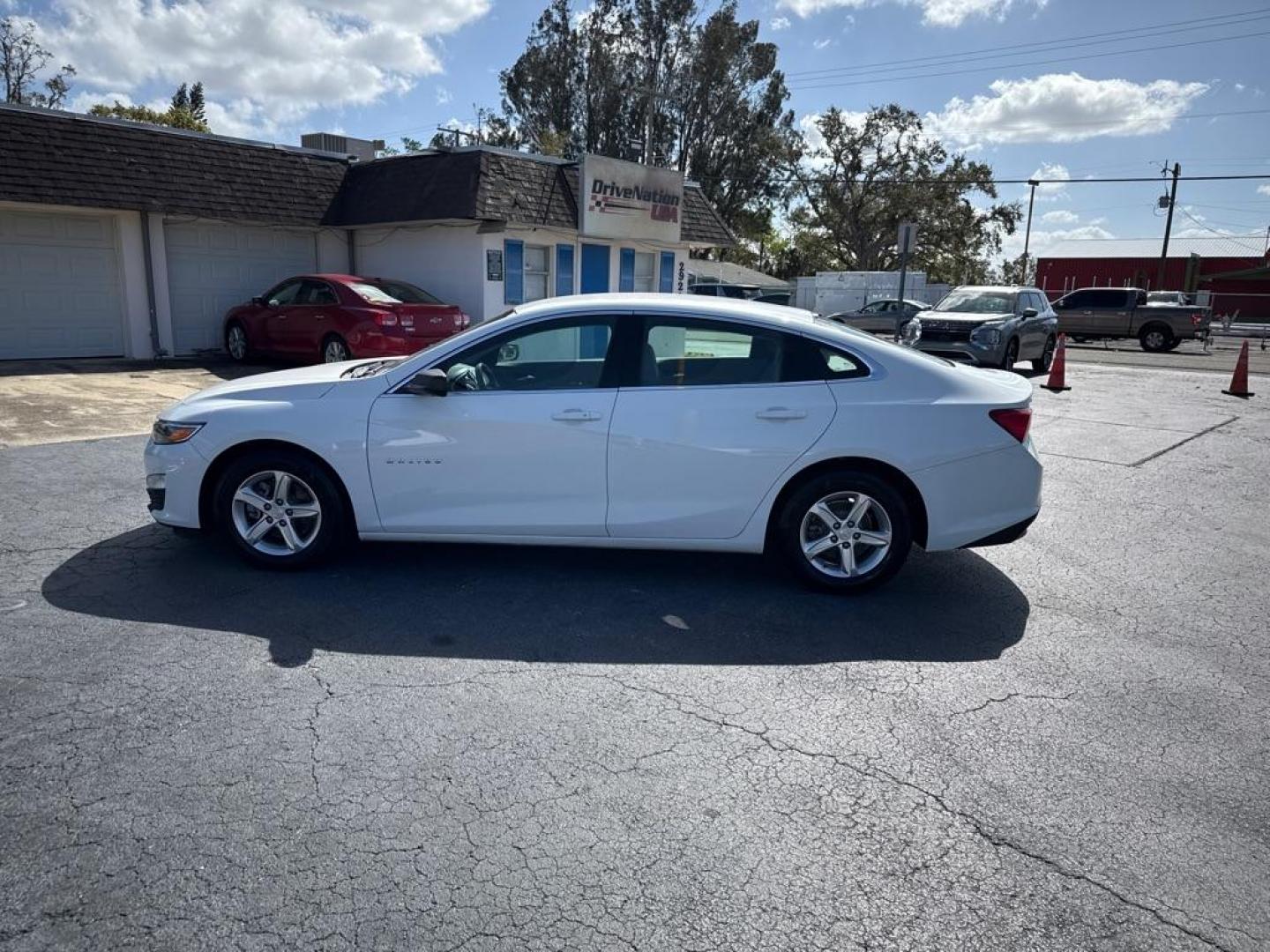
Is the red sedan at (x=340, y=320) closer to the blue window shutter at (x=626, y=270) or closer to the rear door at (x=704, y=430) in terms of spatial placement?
the blue window shutter at (x=626, y=270)

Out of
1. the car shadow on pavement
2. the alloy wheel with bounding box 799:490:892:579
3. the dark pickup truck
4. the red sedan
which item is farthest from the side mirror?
the dark pickup truck

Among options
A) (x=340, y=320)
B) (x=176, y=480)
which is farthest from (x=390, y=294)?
(x=176, y=480)

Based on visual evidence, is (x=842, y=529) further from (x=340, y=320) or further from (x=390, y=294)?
(x=390, y=294)

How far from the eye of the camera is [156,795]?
288cm

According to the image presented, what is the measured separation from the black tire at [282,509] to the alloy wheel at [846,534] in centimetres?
261

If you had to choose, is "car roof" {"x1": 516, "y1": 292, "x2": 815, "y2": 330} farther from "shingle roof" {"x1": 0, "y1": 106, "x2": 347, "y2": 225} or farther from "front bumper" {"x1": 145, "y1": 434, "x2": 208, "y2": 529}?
"shingle roof" {"x1": 0, "y1": 106, "x2": 347, "y2": 225}

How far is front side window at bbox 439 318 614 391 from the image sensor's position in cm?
482

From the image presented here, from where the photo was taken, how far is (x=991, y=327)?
1606cm

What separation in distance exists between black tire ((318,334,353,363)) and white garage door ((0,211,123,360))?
4.40 m

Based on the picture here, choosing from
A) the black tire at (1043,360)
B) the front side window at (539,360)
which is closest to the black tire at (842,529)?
the front side window at (539,360)

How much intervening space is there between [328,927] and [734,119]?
44960 millimetres

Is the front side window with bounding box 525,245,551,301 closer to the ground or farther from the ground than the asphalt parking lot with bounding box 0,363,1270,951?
farther from the ground

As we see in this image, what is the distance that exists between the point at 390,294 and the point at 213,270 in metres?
4.54

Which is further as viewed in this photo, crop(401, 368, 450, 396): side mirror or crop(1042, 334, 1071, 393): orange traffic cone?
crop(1042, 334, 1071, 393): orange traffic cone
